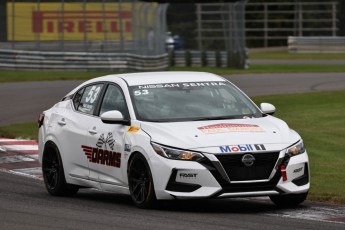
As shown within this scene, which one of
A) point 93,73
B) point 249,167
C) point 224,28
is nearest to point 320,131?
point 249,167

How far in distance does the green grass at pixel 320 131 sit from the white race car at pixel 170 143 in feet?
4.18

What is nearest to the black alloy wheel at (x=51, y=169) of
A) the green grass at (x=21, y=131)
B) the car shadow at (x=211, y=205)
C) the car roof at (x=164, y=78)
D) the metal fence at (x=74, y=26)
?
the car shadow at (x=211, y=205)

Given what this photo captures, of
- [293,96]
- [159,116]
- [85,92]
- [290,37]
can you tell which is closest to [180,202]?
[159,116]

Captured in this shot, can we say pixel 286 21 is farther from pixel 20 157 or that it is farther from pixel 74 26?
pixel 20 157

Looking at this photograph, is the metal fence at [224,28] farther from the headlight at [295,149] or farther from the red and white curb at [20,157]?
the headlight at [295,149]

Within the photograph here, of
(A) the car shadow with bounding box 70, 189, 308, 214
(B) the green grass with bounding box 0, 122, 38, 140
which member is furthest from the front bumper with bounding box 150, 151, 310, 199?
(B) the green grass with bounding box 0, 122, 38, 140

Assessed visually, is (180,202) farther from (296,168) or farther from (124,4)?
(124,4)

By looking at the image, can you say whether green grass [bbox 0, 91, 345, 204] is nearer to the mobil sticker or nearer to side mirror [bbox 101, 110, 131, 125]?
the mobil sticker

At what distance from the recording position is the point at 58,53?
4047 cm

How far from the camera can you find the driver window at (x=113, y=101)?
12.0 m

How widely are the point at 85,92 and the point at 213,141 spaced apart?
2.58 meters

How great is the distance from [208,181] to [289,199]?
106 centimetres

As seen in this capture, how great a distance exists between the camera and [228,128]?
11.1 metres

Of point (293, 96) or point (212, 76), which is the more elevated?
point (212, 76)
